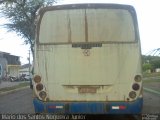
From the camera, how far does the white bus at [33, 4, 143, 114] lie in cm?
1026

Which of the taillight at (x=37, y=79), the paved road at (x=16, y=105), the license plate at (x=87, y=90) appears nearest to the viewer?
the license plate at (x=87, y=90)

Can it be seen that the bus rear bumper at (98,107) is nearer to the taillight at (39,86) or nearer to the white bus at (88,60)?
the white bus at (88,60)

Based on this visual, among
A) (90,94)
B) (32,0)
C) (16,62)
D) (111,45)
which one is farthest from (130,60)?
(16,62)

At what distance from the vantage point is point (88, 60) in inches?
408

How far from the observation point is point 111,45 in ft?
34.1

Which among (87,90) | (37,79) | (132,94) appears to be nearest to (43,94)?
(37,79)

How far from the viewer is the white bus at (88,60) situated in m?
10.3

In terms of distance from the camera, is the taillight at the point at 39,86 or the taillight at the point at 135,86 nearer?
the taillight at the point at 135,86

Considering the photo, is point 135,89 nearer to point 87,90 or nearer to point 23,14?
point 87,90

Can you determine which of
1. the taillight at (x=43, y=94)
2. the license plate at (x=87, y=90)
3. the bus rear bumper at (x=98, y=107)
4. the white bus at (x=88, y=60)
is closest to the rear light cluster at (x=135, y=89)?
the white bus at (x=88, y=60)

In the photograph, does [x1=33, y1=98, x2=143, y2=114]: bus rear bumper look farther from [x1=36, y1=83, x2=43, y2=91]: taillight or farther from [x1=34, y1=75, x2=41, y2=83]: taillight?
[x1=34, y1=75, x2=41, y2=83]: taillight

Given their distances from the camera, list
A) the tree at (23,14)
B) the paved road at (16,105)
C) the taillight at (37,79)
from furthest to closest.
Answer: the tree at (23,14), the paved road at (16,105), the taillight at (37,79)

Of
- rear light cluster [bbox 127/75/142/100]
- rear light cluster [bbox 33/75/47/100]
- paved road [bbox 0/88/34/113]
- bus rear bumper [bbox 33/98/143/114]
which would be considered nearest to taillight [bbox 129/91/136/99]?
rear light cluster [bbox 127/75/142/100]

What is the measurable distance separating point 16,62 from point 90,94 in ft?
336
